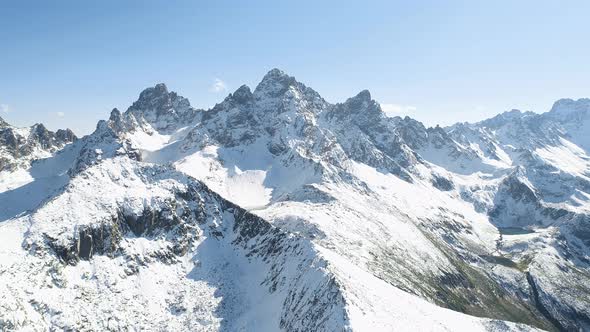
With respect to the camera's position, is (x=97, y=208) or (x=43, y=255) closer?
(x=43, y=255)

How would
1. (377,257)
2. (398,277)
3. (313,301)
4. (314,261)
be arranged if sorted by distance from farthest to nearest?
(377,257) < (398,277) < (314,261) < (313,301)

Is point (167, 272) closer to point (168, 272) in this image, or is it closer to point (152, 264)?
point (168, 272)

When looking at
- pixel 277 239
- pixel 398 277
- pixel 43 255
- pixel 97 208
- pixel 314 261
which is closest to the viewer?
pixel 43 255

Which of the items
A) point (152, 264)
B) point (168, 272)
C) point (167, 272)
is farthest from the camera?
point (168, 272)

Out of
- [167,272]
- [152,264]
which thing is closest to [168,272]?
[167,272]

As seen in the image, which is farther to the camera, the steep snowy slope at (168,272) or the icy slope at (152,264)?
the icy slope at (152,264)

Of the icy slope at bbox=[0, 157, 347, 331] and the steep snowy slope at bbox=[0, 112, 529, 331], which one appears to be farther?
the icy slope at bbox=[0, 157, 347, 331]

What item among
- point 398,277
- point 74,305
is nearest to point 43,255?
point 74,305

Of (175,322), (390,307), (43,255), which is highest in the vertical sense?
(390,307)

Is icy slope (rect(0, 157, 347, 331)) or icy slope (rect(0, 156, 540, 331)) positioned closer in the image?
icy slope (rect(0, 156, 540, 331))

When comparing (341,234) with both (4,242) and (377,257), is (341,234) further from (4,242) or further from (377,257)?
(4,242)

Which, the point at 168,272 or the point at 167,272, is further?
the point at 168,272
